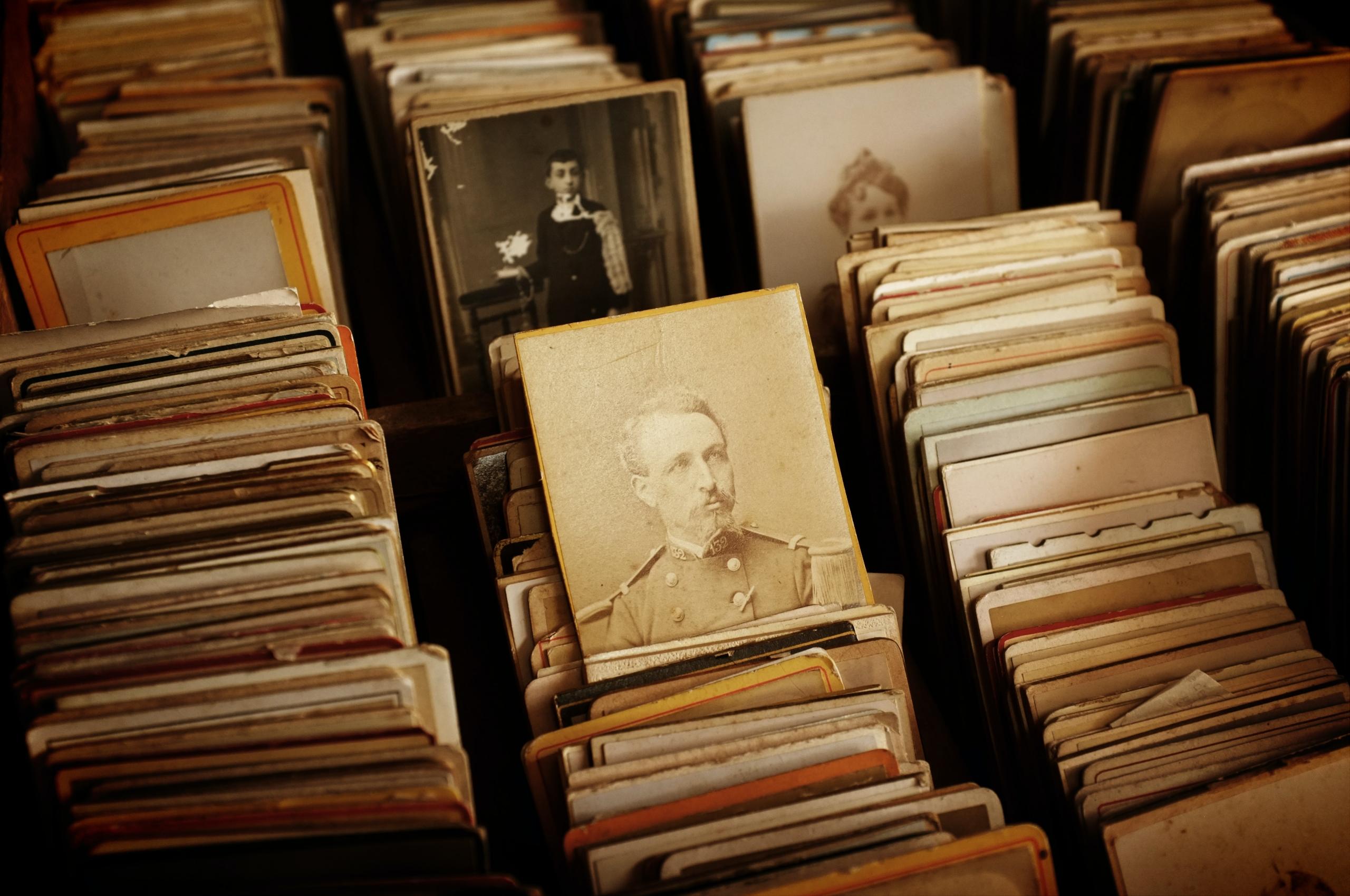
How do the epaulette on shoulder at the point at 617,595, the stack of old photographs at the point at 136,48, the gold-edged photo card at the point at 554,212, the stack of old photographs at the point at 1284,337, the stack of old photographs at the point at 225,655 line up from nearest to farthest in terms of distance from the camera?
the stack of old photographs at the point at 225,655 < the epaulette on shoulder at the point at 617,595 < the stack of old photographs at the point at 1284,337 < the gold-edged photo card at the point at 554,212 < the stack of old photographs at the point at 136,48

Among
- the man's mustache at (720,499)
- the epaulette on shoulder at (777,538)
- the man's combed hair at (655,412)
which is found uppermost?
the man's combed hair at (655,412)

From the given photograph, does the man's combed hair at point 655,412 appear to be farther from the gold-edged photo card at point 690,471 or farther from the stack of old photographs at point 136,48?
the stack of old photographs at point 136,48

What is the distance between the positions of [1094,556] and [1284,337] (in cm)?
55

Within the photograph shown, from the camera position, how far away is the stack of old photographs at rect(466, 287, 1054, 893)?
59.6 inches

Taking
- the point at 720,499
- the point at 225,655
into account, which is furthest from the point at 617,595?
the point at 225,655

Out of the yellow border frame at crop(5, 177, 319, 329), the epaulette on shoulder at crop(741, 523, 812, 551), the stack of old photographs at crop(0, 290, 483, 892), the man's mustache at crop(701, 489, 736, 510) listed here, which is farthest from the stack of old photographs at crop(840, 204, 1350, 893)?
the yellow border frame at crop(5, 177, 319, 329)

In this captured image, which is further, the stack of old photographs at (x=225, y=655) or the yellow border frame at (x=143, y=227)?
the yellow border frame at (x=143, y=227)

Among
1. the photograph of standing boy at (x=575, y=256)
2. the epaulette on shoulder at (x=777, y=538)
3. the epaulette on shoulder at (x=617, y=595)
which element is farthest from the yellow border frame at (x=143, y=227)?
the epaulette on shoulder at (x=777, y=538)

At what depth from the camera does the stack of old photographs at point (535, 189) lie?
2252mm

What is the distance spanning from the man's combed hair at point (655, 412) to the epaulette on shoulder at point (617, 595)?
0.41ft

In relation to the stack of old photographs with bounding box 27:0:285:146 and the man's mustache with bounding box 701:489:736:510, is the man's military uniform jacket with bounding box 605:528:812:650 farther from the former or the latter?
the stack of old photographs with bounding box 27:0:285:146

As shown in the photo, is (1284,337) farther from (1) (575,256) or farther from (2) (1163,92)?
(1) (575,256)

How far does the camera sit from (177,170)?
2193mm

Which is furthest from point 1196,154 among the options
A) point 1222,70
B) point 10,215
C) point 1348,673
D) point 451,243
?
point 10,215
